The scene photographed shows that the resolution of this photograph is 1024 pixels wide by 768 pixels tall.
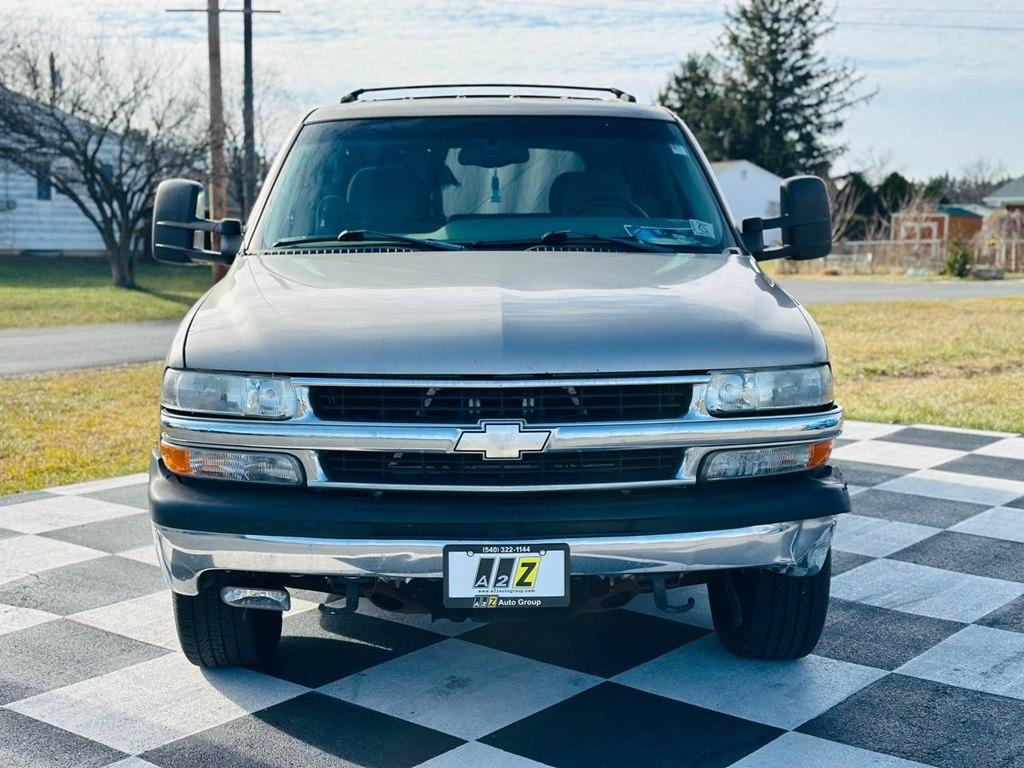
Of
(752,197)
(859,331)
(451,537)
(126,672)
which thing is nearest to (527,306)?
(451,537)

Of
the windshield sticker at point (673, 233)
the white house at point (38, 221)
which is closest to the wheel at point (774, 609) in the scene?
the windshield sticker at point (673, 233)

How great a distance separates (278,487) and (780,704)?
1556mm

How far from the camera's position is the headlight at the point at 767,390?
3354mm

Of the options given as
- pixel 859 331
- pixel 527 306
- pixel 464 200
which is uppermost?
pixel 464 200

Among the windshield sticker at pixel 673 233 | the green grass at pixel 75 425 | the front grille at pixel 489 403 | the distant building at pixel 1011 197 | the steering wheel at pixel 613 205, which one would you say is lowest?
the green grass at pixel 75 425

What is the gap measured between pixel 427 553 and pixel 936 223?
188 feet

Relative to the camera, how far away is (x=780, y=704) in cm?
363

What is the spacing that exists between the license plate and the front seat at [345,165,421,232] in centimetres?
161

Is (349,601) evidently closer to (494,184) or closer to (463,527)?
(463,527)

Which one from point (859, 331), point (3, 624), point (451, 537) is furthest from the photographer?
point (859, 331)

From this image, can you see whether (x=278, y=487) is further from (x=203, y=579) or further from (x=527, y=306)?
(x=527, y=306)

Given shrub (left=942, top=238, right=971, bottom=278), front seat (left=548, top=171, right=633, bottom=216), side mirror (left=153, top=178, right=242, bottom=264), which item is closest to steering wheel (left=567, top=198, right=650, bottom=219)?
front seat (left=548, top=171, right=633, bottom=216)

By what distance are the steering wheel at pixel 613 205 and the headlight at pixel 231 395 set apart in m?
1.62

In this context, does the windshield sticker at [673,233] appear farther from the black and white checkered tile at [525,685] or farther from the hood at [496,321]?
the black and white checkered tile at [525,685]
